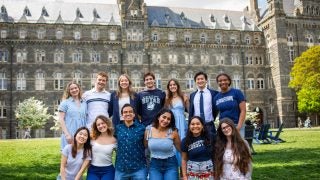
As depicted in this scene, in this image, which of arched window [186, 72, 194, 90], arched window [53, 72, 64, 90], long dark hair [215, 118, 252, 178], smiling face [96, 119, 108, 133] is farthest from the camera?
arched window [186, 72, 194, 90]

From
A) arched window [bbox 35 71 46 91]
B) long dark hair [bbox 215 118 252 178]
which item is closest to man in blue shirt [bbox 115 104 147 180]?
long dark hair [bbox 215 118 252 178]

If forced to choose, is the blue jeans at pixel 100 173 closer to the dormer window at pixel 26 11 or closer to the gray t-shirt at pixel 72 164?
the gray t-shirt at pixel 72 164

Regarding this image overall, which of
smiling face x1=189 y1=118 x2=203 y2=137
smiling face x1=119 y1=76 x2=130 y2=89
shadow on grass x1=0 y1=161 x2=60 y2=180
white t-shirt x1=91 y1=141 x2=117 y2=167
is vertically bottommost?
shadow on grass x1=0 y1=161 x2=60 y2=180

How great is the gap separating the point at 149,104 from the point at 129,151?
1432 mm

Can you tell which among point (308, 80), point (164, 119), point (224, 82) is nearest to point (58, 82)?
point (308, 80)

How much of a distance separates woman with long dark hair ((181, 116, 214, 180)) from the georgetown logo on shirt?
1.35 m

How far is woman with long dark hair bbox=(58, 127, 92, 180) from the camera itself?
283 inches

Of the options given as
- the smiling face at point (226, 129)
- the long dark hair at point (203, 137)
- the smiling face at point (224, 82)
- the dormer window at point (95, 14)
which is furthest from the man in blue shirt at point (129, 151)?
the dormer window at point (95, 14)

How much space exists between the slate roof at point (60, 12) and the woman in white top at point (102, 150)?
138ft

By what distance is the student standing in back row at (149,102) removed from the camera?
8.19 meters

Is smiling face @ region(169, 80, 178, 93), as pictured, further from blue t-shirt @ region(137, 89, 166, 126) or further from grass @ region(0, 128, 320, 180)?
grass @ region(0, 128, 320, 180)

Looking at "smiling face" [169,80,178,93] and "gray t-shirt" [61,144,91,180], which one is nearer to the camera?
"gray t-shirt" [61,144,91,180]

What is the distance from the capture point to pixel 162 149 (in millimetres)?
7004

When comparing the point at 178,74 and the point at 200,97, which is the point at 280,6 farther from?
the point at 200,97
